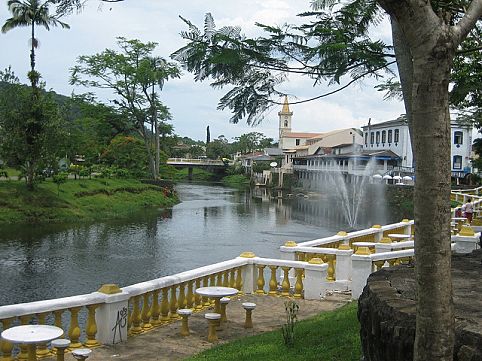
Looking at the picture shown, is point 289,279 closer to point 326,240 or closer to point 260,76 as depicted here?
point 326,240

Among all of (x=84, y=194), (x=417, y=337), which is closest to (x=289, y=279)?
(x=417, y=337)

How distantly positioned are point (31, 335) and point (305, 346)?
9.49ft

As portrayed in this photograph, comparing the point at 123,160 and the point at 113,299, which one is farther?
the point at 123,160

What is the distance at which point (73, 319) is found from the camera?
654 cm

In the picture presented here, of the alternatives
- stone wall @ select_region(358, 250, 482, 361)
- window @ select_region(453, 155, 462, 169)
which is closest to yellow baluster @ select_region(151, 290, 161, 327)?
stone wall @ select_region(358, 250, 482, 361)

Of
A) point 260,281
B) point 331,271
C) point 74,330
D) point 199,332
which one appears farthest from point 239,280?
point 74,330

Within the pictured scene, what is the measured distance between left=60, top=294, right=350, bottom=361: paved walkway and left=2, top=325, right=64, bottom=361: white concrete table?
2.58 feet

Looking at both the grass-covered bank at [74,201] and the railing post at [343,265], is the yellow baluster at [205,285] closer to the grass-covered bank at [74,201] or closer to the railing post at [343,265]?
the railing post at [343,265]

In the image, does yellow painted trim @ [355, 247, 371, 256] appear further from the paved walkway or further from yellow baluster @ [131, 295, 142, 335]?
yellow baluster @ [131, 295, 142, 335]

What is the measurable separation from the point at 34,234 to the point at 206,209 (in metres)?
17.6

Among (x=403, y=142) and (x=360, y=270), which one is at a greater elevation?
(x=403, y=142)

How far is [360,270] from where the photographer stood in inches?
372

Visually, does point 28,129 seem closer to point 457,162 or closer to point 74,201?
point 74,201

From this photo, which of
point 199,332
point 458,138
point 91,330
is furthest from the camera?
point 458,138
